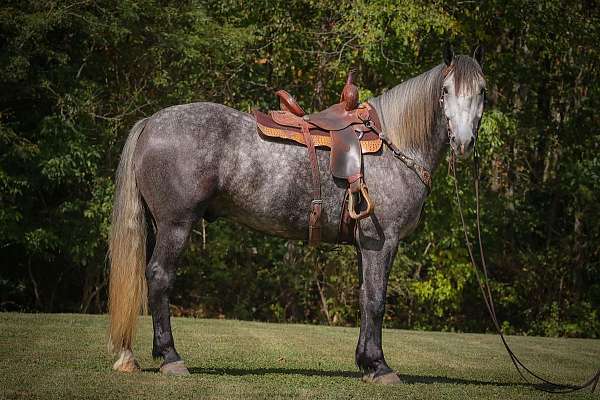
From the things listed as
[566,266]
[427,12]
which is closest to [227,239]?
[427,12]

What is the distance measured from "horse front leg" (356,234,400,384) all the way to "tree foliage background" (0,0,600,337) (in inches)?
373

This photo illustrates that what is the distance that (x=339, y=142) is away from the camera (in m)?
6.82

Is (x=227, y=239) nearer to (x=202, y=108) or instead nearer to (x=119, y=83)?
(x=119, y=83)

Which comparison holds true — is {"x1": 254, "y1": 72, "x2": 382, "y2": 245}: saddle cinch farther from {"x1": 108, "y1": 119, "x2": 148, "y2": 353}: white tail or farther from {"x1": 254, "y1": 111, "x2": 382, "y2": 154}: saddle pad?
{"x1": 108, "y1": 119, "x2": 148, "y2": 353}: white tail

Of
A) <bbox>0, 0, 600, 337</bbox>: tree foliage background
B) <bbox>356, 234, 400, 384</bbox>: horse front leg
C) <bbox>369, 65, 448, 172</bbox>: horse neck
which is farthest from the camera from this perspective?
<bbox>0, 0, 600, 337</bbox>: tree foliage background

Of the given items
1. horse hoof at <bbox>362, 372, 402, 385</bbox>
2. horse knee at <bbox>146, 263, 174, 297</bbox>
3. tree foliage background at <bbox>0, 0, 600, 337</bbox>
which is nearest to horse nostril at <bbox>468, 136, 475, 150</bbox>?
horse hoof at <bbox>362, 372, 402, 385</bbox>

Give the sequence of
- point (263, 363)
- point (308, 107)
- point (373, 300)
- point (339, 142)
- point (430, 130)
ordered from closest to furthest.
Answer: point (373, 300) → point (339, 142) → point (430, 130) → point (263, 363) → point (308, 107)

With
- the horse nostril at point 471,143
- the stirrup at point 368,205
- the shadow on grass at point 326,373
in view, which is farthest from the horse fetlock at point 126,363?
the horse nostril at point 471,143

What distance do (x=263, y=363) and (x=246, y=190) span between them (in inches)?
76.4

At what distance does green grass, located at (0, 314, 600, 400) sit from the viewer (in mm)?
5809

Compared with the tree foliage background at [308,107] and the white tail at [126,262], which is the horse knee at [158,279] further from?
the tree foliage background at [308,107]

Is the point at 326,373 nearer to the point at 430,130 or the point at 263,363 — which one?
the point at 263,363

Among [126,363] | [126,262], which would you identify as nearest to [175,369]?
[126,363]

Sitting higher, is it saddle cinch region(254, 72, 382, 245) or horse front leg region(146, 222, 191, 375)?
saddle cinch region(254, 72, 382, 245)
